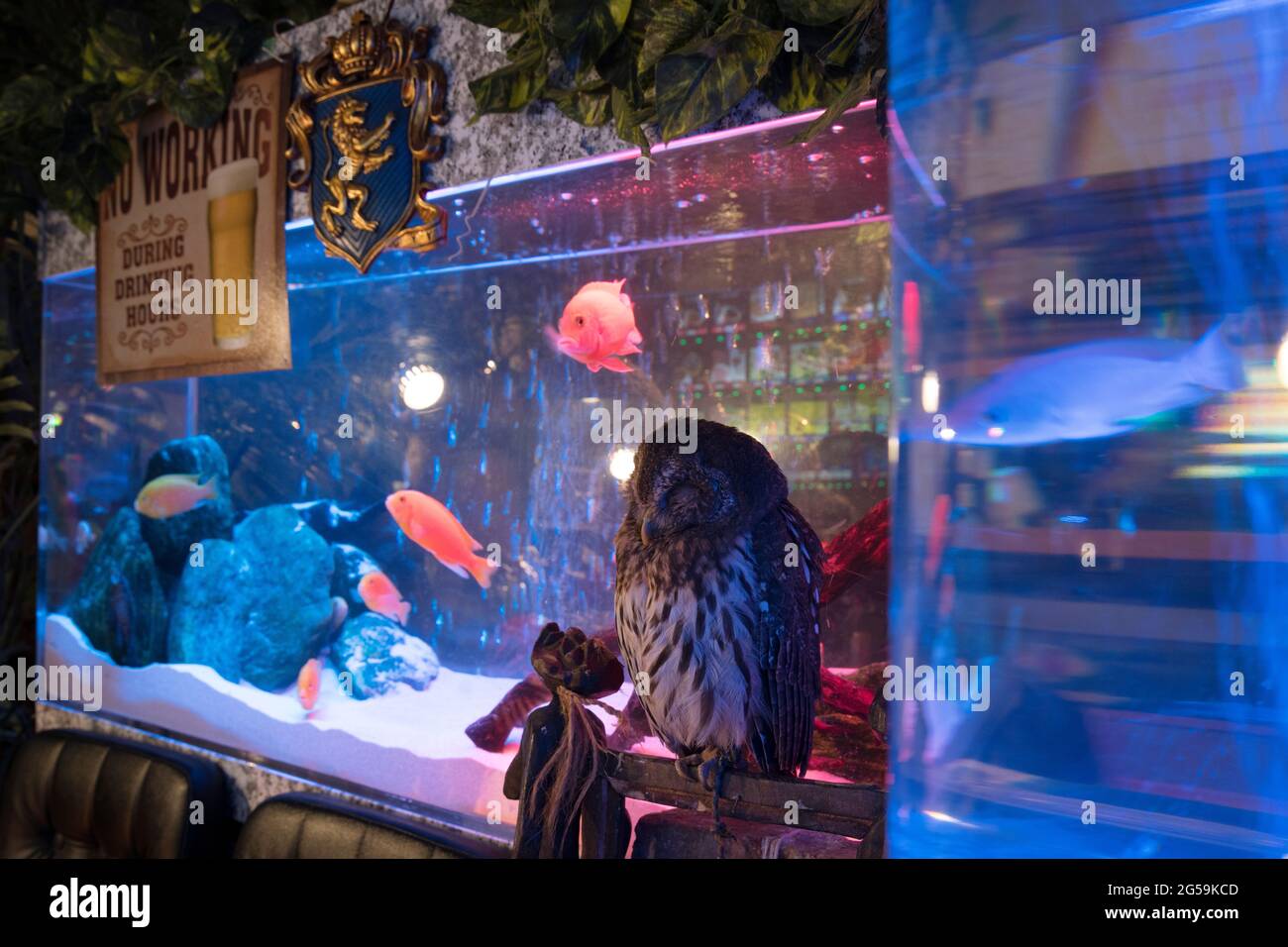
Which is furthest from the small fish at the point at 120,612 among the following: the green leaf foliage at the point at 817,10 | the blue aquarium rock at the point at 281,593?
the green leaf foliage at the point at 817,10

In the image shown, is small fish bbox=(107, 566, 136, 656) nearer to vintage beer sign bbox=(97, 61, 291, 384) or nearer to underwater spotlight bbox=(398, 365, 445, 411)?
vintage beer sign bbox=(97, 61, 291, 384)

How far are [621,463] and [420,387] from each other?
0.47m

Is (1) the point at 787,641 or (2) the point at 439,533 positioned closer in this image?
(1) the point at 787,641

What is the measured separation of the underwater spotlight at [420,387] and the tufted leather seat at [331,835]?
698 millimetres

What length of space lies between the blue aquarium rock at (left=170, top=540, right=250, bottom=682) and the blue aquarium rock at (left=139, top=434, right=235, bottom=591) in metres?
0.04

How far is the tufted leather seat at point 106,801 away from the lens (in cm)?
192

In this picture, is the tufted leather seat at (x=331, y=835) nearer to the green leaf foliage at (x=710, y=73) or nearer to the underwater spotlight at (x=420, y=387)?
the underwater spotlight at (x=420, y=387)

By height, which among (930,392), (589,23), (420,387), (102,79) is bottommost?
(930,392)

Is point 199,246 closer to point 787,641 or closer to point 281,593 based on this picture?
point 281,593

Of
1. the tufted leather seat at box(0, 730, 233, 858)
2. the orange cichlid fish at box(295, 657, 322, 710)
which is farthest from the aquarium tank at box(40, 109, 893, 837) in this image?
the tufted leather seat at box(0, 730, 233, 858)

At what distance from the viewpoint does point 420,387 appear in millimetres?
1626

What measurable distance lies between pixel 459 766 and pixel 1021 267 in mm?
1185

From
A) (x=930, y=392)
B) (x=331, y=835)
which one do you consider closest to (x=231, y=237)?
(x=331, y=835)

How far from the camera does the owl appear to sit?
44.8 inches
